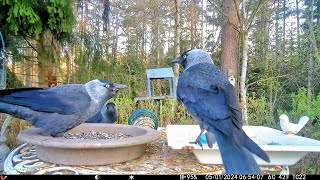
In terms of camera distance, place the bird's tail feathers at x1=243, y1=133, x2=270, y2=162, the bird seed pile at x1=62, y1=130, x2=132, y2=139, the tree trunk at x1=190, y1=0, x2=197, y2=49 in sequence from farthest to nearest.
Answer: the tree trunk at x1=190, y1=0, x2=197, y2=49
the bird seed pile at x1=62, y1=130, x2=132, y2=139
the bird's tail feathers at x1=243, y1=133, x2=270, y2=162

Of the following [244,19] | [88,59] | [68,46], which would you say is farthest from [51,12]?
[244,19]

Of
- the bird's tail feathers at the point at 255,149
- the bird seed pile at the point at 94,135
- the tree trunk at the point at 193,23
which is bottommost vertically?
the bird seed pile at the point at 94,135

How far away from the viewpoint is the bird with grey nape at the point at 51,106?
1819mm

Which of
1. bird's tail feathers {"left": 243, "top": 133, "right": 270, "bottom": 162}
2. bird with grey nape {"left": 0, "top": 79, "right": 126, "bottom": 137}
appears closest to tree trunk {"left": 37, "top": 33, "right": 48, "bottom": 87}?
bird with grey nape {"left": 0, "top": 79, "right": 126, "bottom": 137}

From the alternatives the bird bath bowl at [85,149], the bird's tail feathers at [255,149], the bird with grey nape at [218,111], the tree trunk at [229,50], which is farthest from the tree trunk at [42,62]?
the bird's tail feathers at [255,149]

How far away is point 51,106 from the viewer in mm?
1877

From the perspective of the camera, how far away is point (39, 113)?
6.20 feet

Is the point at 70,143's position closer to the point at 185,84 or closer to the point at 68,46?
the point at 185,84

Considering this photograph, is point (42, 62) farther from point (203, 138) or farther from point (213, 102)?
point (213, 102)

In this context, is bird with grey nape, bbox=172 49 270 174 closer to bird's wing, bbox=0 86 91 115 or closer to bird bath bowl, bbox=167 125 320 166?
bird bath bowl, bbox=167 125 320 166

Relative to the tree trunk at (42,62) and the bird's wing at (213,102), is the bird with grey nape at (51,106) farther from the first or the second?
the tree trunk at (42,62)

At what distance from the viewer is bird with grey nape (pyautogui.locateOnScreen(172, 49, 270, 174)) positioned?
1232 mm

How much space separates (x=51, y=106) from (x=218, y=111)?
1034 millimetres

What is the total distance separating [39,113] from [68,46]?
4338mm
